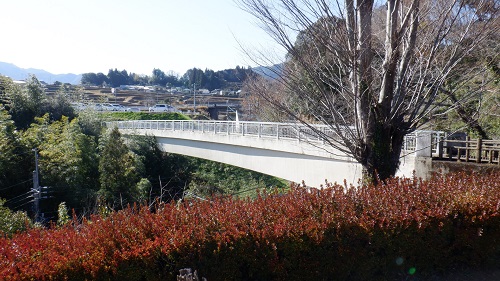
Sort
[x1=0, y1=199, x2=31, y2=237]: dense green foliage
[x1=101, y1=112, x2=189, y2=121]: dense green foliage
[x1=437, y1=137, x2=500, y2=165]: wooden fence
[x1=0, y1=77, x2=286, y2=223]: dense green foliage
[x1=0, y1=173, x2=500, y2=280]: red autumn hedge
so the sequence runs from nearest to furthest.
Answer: [x1=0, y1=173, x2=500, y2=280]: red autumn hedge
[x1=0, y1=199, x2=31, y2=237]: dense green foliage
[x1=437, y1=137, x2=500, y2=165]: wooden fence
[x1=0, y1=77, x2=286, y2=223]: dense green foliage
[x1=101, y1=112, x2=189, y2=121]: dense green foliage

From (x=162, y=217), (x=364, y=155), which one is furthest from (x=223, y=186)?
(x=162, y=217)

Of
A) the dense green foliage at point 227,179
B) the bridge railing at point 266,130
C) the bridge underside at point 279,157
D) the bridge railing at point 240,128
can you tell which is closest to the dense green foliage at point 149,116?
the bridge railing at point 240,128

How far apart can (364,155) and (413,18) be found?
2360 mm

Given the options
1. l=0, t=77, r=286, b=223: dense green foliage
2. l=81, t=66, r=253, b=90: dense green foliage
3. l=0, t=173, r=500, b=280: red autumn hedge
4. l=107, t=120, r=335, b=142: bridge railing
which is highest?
l=81, t=66, r=253, b=90: dense green foliage

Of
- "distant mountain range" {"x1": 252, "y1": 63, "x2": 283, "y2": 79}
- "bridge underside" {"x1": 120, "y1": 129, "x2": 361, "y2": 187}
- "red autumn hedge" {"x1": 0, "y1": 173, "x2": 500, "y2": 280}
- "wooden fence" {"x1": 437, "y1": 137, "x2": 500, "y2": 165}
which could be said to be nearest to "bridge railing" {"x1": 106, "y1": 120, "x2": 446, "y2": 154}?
"bridge underside" {"x1": 120, "y1": 129, "x2": 361, "y2": 187}

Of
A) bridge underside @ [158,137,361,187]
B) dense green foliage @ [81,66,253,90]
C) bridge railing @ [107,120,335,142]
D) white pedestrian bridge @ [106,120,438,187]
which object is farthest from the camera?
dense green foliage @ [81,66,253,90]

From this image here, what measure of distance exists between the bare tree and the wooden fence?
5.23 m

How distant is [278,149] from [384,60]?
10386 mm

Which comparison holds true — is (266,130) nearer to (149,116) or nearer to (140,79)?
(149,116)

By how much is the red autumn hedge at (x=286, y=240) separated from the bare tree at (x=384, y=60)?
5.33 feet

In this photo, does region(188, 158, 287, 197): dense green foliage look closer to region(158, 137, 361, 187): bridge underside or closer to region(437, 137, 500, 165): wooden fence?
region(158, 137, 361, 187): bridge underside

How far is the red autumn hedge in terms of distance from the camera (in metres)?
4.04

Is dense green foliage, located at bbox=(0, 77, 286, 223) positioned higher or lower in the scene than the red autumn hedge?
lower

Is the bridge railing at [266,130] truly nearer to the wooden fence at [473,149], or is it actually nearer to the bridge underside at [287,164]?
the wooden fence at [473,149]
